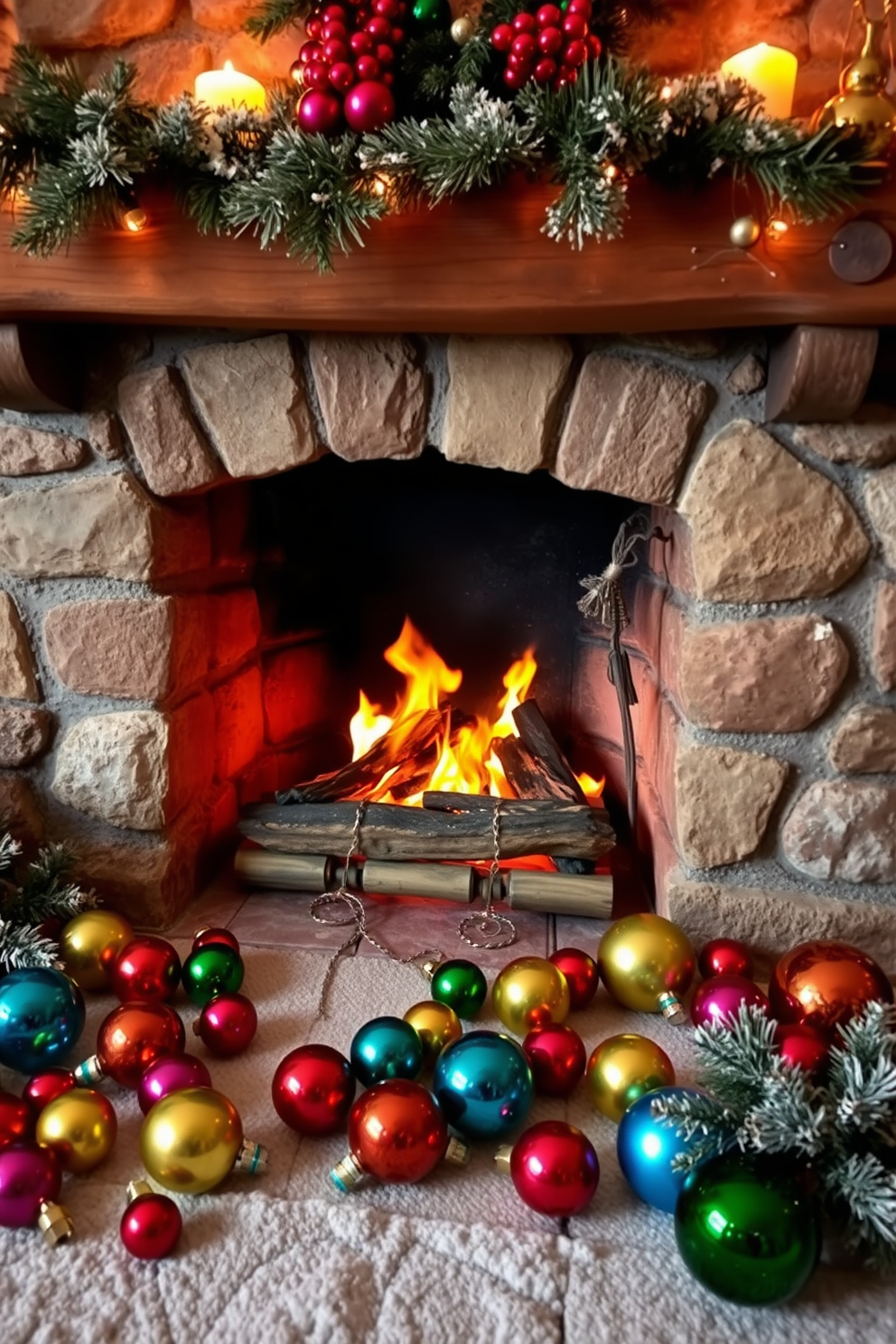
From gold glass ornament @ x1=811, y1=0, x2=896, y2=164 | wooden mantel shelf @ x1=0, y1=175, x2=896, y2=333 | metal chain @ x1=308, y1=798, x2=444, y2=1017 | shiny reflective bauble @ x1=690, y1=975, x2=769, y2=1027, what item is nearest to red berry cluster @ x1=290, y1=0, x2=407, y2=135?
wooden mantel shelf @ x1=0, y1=175, x2=896, y2=333

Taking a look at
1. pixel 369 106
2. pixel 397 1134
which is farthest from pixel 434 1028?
pixel 369 106

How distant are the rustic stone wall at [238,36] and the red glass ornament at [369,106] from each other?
307 millimetres

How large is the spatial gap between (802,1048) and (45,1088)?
85 cm

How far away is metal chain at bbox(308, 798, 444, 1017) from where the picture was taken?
1.36 meters

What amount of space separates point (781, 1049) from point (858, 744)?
459 millimetres

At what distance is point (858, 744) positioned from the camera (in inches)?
48.1

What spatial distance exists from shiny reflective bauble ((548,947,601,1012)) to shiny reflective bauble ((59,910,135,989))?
63 centimetres

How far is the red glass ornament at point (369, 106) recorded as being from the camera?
100 cm

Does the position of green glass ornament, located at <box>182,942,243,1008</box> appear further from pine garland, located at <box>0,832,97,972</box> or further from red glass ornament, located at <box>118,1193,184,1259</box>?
red glass ornament, located at <box>118,1193,184,1259</box>

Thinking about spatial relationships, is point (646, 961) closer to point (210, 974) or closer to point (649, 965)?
point (649, 965)

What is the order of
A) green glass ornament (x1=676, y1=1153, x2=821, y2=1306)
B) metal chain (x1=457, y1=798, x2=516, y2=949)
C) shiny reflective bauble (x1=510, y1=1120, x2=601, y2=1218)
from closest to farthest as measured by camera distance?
green glass ornament (x1=676, y1=1153, x2=821, y2=1306) < shiny reflective bauble (x1=510, y1=1120, x2=601, y2=1218) < metal chain (x1=457, y1=798, x2=516, y2=949)

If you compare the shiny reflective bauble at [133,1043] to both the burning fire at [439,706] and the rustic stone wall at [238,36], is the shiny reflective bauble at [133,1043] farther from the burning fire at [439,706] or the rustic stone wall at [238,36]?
the rustic stone wall at [238,36]

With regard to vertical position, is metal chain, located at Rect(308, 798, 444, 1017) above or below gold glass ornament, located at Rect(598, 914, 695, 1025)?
below

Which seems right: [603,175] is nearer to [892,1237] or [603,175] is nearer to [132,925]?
[892,1237]
